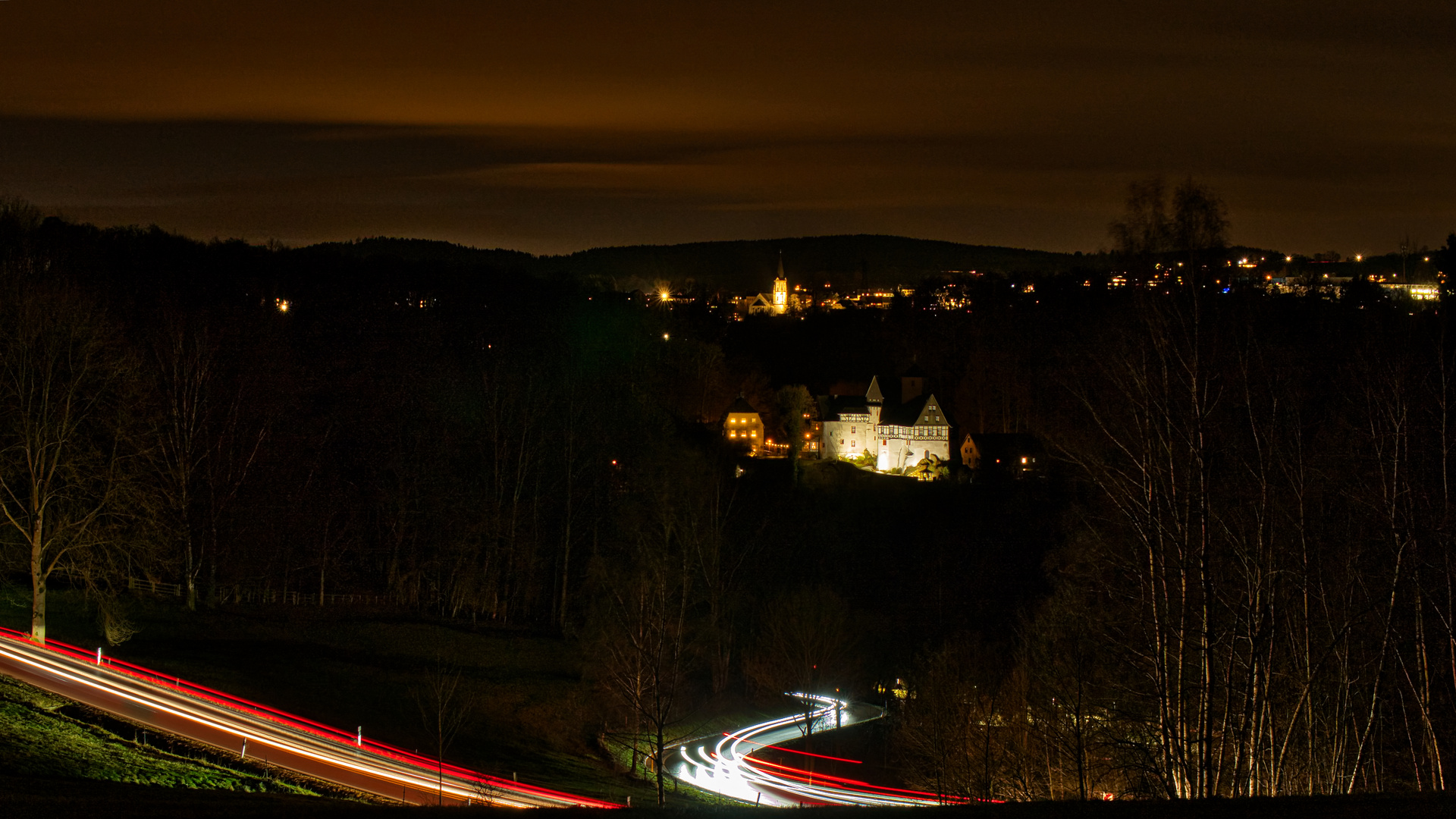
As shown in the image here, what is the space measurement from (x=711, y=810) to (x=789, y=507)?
47.1 meters

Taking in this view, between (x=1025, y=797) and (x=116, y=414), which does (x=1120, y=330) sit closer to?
(x=1025, y=797)

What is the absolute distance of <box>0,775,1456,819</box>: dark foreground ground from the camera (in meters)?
11.6

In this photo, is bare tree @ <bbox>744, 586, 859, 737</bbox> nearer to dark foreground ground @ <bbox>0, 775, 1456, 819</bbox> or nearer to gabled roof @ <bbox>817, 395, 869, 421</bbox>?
dark foreground ground @ <bbox>0, 775, 1456, 819</bbox>

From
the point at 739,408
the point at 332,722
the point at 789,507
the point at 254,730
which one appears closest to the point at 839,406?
the point at 739,408

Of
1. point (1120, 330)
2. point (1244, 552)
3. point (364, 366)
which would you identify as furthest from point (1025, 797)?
point (364, 366)

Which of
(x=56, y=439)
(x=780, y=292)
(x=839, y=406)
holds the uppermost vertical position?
(x=780, y=292)

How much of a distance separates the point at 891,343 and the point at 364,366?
6850 centimetres

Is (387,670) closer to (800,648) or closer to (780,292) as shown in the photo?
(800,648)

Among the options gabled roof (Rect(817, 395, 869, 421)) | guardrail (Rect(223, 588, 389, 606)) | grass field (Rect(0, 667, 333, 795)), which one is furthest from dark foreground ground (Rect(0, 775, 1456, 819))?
gabled roof (Rect(817, 395, 869, 421))

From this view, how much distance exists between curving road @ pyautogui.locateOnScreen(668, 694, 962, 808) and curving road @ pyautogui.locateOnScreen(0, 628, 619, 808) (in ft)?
23.8

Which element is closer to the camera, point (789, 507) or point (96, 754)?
point (96, 754)

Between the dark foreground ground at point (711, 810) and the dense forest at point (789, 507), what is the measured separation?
4.63ft

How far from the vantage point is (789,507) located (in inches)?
2389

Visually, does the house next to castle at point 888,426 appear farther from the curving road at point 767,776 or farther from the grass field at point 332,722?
the grass field at point 332,722
